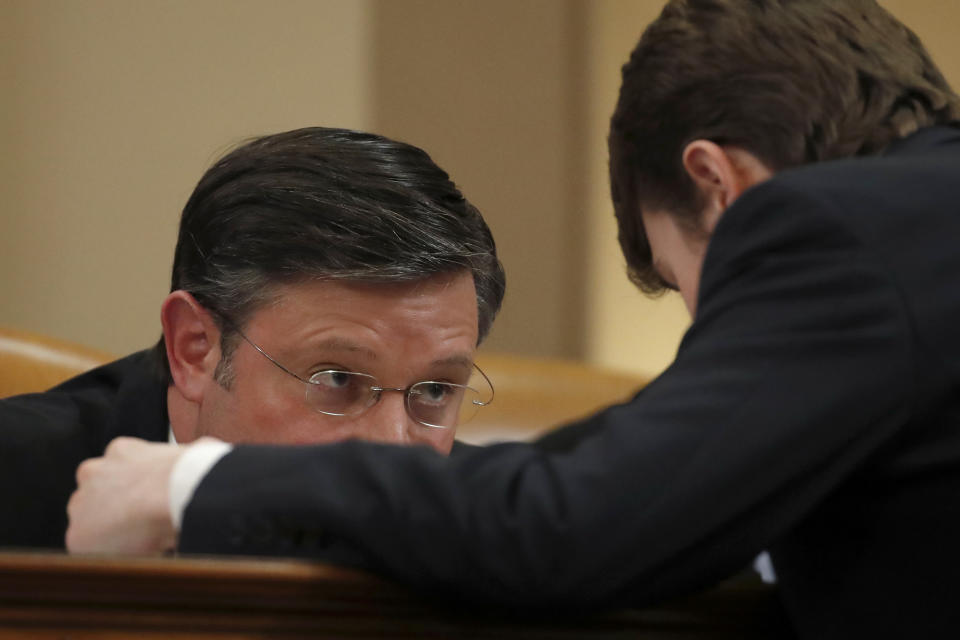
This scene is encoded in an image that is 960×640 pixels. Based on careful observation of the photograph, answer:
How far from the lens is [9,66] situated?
418cm

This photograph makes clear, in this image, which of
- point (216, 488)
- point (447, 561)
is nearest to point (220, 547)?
point (216, 488)

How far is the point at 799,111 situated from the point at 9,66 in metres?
3.52

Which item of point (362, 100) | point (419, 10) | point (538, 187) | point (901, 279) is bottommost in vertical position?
point (538, 187)

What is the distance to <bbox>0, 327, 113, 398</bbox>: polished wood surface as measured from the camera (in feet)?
8.33

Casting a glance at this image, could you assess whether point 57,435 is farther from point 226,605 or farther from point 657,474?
point 657,474

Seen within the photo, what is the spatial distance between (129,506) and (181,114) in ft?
10.8

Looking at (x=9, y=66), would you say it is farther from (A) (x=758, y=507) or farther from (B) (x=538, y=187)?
(A) (x=758, y=507)

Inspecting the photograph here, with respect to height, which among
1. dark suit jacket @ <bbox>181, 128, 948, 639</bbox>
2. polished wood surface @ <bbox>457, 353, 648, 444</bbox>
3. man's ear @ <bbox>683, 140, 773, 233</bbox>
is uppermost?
man's ear @ <bbox>683, 140, 773, 233</bbox>

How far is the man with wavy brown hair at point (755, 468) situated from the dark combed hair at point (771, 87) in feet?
0.50

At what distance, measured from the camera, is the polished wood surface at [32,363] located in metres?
2.54

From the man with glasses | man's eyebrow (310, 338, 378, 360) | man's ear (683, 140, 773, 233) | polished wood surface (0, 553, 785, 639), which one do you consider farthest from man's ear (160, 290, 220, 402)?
polished wood surface (0, 553, 785, 639)

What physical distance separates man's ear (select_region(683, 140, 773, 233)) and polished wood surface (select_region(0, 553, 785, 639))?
546 mm

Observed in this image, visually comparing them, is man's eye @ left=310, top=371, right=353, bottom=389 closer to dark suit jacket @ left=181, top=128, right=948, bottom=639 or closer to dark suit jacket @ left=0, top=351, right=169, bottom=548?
dark suit jacket @ left=0, top=351, right=169, bottom=548

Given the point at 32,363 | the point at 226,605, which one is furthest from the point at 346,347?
the point at 32,363
